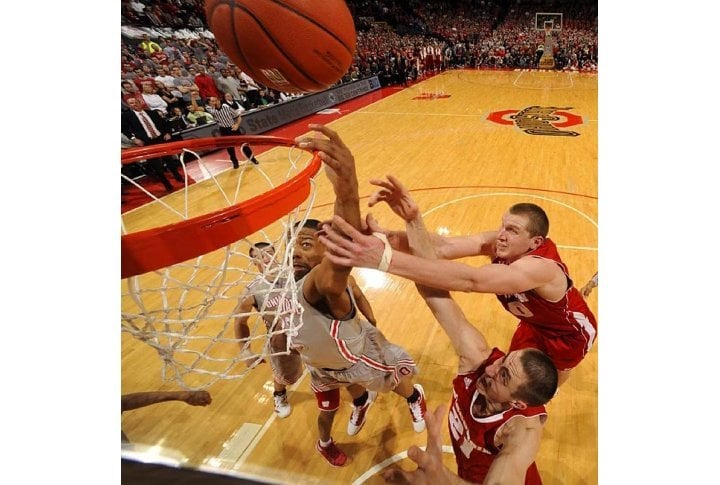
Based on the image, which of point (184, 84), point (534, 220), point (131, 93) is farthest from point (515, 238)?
point (184, 84)

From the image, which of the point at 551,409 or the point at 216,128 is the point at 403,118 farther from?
the point at 551,409

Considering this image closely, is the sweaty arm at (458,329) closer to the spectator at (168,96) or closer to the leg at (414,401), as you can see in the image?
the leg at (414,401)

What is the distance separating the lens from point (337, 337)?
189 centimetres

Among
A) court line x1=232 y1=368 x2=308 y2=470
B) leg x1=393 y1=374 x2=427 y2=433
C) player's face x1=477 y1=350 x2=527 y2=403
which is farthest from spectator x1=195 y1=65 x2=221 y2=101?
player's face x1=477 y1=350 x2=527 y2=403

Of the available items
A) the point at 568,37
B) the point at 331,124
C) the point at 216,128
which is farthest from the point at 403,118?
the point at 568,37

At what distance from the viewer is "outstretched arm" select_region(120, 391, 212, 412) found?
2.38 meters

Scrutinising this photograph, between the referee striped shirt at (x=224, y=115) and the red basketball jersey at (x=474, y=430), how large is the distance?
5.49m

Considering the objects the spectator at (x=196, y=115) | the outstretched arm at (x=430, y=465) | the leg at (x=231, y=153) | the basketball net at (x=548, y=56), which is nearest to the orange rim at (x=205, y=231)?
the outstretched arm at (x=430, y=465)

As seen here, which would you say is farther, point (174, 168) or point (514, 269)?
point (174, 168)

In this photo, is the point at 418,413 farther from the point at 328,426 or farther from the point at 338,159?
the point at 338,159

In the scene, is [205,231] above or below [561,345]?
above

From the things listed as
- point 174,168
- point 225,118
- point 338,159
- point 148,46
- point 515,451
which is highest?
point 148,46

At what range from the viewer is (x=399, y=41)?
17781 millimetres

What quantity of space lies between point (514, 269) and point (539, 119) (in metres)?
8.21
